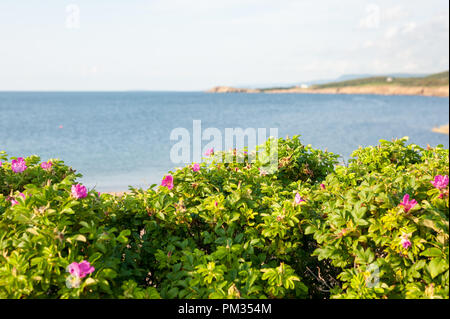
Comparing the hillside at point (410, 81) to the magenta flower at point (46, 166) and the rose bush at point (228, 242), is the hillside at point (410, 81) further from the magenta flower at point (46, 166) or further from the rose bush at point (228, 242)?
the magenta flower at point (46, 166)

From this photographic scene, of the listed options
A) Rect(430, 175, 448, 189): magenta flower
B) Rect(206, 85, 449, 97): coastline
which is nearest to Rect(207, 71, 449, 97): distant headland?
Rect(206, 85, 449, 97): coastline

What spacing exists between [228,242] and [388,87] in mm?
145170

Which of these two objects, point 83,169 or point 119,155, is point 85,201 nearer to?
point 83,169

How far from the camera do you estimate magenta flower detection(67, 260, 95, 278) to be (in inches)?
88.1

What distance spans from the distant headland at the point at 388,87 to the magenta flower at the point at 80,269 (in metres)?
121

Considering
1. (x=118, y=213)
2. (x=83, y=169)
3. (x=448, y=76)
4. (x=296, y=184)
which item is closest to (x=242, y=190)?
(x=296, y=184)

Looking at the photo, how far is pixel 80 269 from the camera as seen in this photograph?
2260 mm

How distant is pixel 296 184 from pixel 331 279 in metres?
0.95

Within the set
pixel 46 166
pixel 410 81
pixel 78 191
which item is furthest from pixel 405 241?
pixel 410 81

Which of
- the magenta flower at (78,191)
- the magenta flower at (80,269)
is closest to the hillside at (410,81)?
the magenta flower at (78,191)

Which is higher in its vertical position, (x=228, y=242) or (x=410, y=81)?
(x=410, y=81)

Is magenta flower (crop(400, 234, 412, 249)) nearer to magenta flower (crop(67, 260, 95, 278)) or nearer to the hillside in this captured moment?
magenta flower (crop(67, 260, 95, 278))

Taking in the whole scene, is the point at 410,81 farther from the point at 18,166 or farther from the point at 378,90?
the point at 18,166

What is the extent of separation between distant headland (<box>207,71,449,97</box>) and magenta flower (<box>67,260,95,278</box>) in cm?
12093
